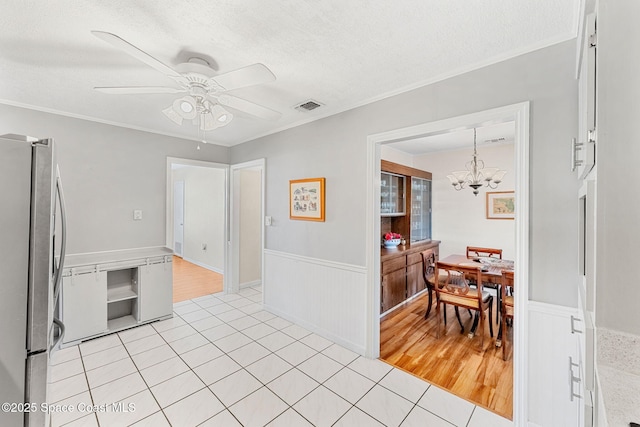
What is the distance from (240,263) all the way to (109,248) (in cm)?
180

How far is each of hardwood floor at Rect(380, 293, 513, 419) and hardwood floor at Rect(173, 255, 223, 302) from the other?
118 inches

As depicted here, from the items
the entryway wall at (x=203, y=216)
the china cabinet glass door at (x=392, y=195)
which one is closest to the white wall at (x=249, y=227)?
the entryway wall at (x=203, y=216)

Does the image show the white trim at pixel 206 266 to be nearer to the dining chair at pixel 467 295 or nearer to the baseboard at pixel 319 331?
the baseboard at pixel 319 331

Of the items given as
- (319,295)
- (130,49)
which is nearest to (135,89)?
(130,49)

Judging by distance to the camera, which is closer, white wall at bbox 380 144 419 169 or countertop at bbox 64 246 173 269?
countertop at bbox 64 246 173 269

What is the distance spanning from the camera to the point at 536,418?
1.61 metres

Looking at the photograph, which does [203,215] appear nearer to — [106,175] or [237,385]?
[106,175]

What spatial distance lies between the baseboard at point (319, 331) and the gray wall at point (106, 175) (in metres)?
1.85

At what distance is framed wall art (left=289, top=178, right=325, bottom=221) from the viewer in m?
2.85

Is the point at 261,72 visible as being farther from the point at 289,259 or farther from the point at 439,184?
the point at 439,184

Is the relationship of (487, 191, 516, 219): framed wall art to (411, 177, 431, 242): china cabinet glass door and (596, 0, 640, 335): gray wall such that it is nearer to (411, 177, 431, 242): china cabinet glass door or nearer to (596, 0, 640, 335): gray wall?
(411, 177, 431, 242): china cabinet glass door

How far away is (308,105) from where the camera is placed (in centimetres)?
261

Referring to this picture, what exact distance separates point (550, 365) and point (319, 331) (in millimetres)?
1961

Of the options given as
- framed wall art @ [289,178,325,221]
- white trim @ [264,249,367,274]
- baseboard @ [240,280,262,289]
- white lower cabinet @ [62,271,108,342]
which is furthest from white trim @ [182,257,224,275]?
framed wall art @ [289,178,325,221]
